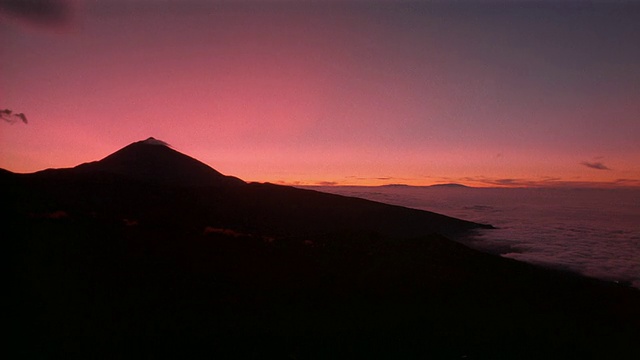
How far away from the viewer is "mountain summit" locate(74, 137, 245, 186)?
83.7 meters

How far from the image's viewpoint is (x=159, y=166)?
8819cm

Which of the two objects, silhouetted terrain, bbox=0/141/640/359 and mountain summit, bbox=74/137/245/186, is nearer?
silhouetted terrain, bbox=0/141/640/359

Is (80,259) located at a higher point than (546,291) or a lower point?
higher

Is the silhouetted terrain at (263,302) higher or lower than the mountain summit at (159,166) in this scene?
lower

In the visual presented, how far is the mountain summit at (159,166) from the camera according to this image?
83688 millimetres

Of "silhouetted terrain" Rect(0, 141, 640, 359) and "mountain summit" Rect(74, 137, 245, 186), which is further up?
"mountain summit" Rect(74, 137, 245, 186)

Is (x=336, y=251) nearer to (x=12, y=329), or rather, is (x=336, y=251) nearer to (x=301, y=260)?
(x=301, y=260)

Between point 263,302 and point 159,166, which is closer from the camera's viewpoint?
point 263,302

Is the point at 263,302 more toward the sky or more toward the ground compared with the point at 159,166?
more toward the ground

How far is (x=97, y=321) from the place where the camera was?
9820 millimetres

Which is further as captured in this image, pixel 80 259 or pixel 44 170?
pixel 44 170

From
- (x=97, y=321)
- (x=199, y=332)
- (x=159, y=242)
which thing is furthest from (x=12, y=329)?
(x=159, y=242)

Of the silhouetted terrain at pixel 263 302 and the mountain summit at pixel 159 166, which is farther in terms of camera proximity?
the mountain summit at pixel 159 166

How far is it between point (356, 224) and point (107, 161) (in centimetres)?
5912
